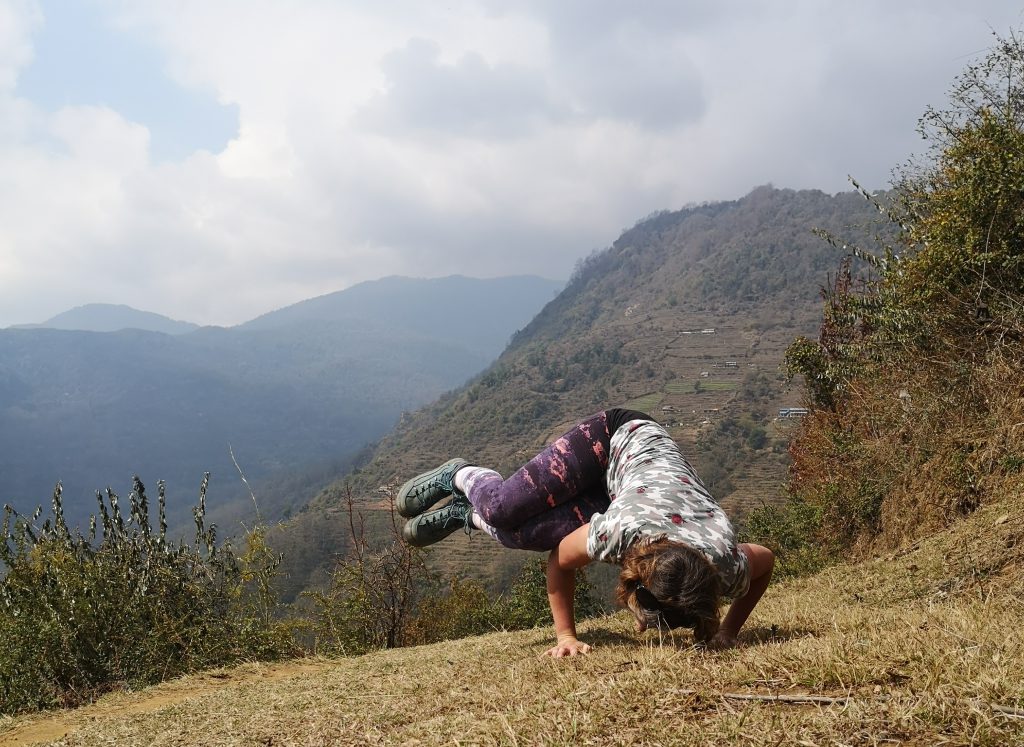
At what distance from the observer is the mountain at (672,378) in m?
64.1

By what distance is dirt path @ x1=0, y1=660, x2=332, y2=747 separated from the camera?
411cm

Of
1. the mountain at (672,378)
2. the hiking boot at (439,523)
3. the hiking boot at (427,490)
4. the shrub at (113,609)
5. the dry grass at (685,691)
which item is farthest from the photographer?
the mountain at (672,378)

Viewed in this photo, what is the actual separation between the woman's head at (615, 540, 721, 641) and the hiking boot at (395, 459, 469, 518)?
2445 millimetres

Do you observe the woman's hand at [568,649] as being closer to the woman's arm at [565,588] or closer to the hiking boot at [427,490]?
the woman's arm at [565,588]

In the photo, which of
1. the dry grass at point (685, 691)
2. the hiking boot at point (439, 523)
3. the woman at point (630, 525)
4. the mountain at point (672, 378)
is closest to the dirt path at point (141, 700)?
the dry grass at point (685, 691)

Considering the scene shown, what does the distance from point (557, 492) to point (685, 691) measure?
182 centimetres

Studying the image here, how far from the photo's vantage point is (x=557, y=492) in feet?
12.8

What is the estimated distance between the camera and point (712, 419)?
77625mm

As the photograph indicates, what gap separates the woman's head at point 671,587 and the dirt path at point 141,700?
3145mm

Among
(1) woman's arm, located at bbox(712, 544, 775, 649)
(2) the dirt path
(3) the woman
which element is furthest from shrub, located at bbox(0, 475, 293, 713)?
(1) woman's arm, located at bbox(712, 544, 775, 649)

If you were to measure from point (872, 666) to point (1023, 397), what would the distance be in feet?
19.2

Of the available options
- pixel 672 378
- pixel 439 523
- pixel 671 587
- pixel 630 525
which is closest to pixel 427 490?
pixel 439 523

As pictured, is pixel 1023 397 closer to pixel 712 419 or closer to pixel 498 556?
pixel 498 556

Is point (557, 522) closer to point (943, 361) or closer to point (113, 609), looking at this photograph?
point (113, 609)
